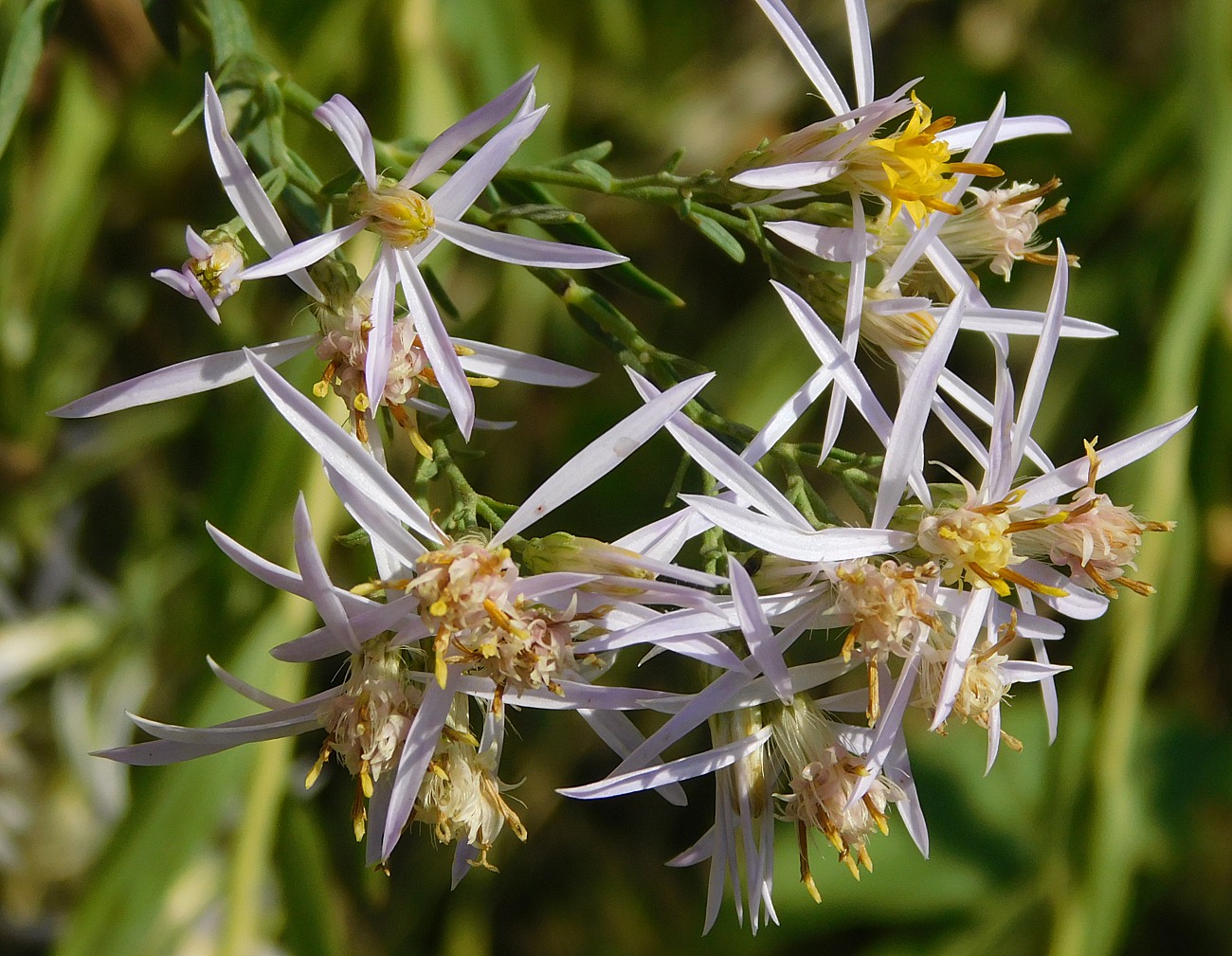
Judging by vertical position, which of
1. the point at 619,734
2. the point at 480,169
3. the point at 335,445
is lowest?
the point at 619,734

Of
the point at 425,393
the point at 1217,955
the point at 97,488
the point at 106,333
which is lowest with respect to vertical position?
the point at 1217,955

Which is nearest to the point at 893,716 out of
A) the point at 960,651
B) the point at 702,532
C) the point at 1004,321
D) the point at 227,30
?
the point at 960,651

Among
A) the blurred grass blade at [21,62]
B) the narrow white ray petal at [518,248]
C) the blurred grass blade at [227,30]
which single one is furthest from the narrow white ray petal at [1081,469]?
the blurred grass blade at [21,62]

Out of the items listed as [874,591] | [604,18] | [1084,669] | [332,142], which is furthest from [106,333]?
[1084,669]

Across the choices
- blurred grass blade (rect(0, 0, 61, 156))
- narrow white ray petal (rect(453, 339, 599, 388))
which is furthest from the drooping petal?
blurred grass blade (rect(0, 0, 61, 156))

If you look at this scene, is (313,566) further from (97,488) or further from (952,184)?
(97,488)

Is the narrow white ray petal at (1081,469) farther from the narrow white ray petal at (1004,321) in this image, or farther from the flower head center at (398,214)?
the flower head center at (398,214)

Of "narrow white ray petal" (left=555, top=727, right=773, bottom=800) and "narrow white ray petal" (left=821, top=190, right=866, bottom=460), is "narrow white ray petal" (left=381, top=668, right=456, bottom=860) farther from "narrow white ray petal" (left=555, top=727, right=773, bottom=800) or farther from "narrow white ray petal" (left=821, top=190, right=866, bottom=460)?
"narrow white ray petal" (left=821, top=190, right=866, bottom=460)

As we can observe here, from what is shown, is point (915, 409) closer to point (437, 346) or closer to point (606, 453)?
point (606, 453)
